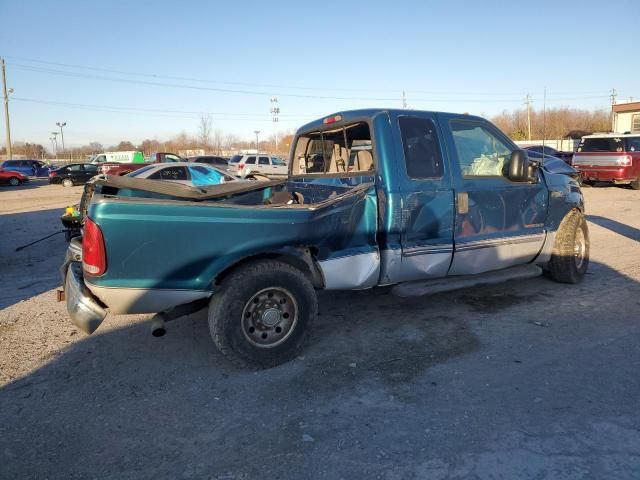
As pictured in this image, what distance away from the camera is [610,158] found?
1758 cm

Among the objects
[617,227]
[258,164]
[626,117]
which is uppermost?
[626,117]

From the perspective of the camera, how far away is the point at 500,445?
8.57ft

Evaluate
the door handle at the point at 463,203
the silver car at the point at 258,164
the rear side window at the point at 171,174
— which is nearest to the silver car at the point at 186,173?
the rear side window at the point at 171,174

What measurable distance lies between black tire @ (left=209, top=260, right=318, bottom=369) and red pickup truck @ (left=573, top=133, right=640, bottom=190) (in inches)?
705

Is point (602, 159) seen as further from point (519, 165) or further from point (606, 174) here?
point (519, 165)

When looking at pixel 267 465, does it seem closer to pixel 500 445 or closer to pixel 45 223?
pixel 500 445

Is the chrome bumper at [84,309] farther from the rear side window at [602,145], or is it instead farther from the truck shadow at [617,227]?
the rear side window at [602,145]

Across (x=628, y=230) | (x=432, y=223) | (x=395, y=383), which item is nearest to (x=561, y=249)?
(x=432, y=223)

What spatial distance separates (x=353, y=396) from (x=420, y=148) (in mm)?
2337

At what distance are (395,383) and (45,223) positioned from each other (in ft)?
38.9

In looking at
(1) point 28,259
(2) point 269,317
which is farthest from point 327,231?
(1) point 28,259

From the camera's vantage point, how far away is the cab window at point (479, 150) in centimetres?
462

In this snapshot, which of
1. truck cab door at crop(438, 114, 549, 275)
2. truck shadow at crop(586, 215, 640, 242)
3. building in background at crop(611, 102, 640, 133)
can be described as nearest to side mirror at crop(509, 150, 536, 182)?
truck cab door at crop(438, 114, 549, 275)

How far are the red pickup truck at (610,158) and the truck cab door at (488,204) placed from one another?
49.5ft
